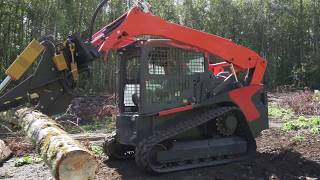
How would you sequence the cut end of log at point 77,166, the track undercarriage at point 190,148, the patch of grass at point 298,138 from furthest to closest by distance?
the patch of grass at point 298,138 → the track undercarriage at point 190,148 → the cut end of log at point 77,166

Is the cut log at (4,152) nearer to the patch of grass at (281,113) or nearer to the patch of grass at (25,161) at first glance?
the patch of grass at (25,161)

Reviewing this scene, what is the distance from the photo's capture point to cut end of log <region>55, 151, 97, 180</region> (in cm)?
557

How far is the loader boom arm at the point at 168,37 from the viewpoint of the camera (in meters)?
7.68

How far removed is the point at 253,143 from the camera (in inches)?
354

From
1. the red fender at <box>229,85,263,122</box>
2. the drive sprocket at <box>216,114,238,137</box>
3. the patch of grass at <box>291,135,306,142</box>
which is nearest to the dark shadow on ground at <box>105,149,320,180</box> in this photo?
the drive sprocket at <box>216,114,238,137</box>

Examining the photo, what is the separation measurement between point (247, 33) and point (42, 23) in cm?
1138

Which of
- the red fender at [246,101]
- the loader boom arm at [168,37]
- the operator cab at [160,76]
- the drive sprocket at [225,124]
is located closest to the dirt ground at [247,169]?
the drive sprocket at [225,124]

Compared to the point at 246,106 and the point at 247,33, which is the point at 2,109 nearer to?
the point at 246,106

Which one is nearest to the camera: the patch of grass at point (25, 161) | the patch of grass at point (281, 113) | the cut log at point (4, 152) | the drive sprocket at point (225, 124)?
the drive sprocket at point (225, 124)

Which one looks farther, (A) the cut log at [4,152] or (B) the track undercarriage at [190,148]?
(A) the cut log at [4,152]

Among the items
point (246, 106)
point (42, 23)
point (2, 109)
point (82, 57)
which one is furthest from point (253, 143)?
point (42, 23)

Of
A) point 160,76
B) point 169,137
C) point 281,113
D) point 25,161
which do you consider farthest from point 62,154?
point 281,113

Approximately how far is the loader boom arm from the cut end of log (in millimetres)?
2210

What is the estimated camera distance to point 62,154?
5590 mm
